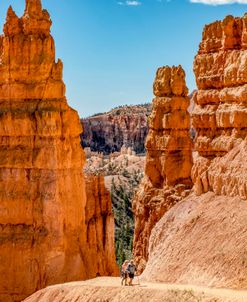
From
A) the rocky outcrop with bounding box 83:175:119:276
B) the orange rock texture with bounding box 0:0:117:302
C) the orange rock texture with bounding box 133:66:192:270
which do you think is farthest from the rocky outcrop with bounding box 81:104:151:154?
the orange rock texture with bounding box 0:0:117:302

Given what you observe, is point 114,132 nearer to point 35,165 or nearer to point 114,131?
point 114,131

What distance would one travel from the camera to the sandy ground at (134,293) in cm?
2839

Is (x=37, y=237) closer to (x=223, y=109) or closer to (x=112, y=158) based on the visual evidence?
(x=223, y=109)

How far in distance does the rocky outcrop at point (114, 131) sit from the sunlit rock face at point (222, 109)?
142 m

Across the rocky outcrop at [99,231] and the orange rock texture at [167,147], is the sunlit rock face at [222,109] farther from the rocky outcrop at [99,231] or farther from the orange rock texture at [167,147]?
the orange rock texture at [167,147]

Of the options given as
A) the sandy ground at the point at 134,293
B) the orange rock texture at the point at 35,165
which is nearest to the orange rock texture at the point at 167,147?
the orange rock texture at the point at 35,165

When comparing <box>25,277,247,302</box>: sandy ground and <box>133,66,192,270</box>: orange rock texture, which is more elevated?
<box>133,66,192,270</box>: orange rock texture

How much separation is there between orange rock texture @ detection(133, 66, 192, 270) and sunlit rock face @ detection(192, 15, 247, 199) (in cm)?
1558

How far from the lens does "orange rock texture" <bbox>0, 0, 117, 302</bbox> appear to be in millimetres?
45500

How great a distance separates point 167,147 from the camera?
57.8 meters

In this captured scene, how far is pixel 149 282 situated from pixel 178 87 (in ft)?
86.4

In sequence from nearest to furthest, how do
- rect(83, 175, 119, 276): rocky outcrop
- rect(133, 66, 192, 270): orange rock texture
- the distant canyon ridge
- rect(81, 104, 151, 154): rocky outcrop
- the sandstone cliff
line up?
the sandstone cliff < rect(83, 175, 119, 276): rocky outcrop < rect(133, 66, 192, 270): orange rock texture < rect(81, 104, 151, 154): rocky outcrop < the distant canyon ridge

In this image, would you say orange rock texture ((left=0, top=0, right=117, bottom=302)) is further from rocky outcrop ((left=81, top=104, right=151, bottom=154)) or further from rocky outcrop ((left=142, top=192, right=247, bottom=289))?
rocky outcrop ((left=81, top=104, right=151, bottom=154))

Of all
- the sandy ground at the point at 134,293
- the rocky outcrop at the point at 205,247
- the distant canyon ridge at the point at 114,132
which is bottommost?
the sandy ground at the point at 134,293
